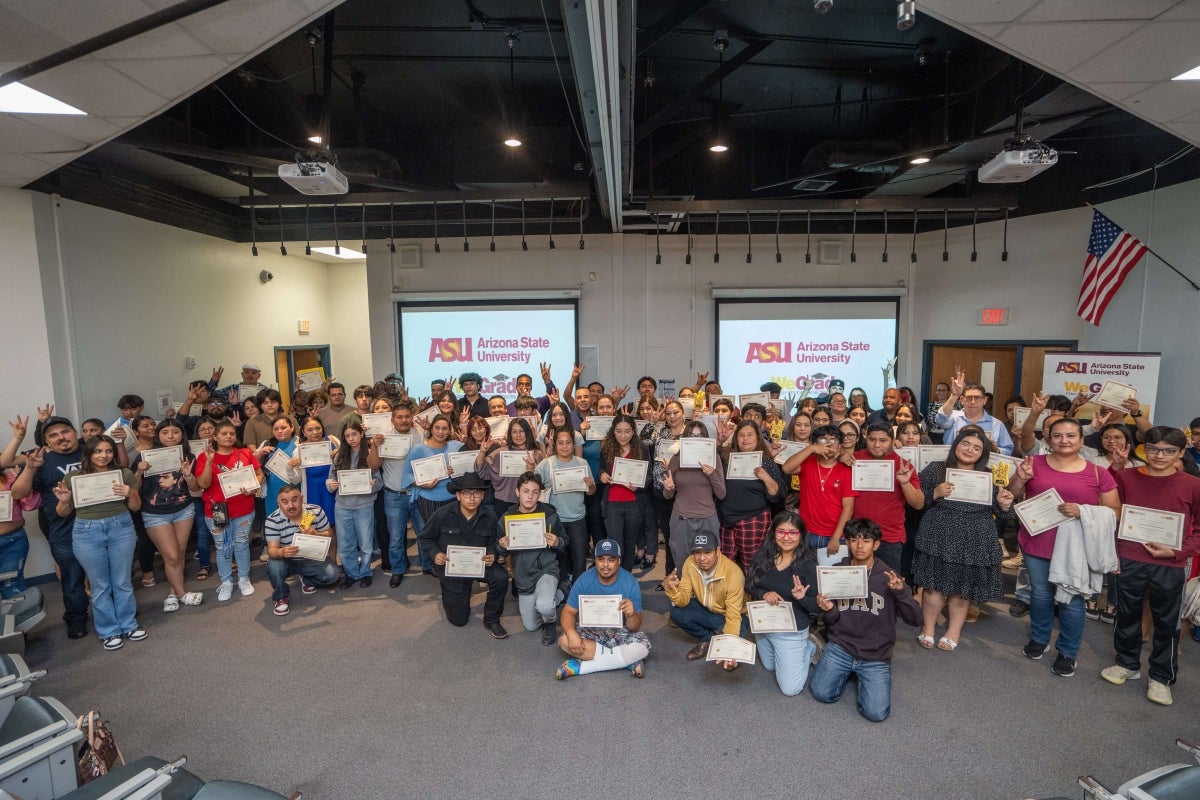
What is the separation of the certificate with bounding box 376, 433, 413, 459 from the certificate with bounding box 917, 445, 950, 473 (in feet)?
13.6

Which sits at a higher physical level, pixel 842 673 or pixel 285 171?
pixel 285 171

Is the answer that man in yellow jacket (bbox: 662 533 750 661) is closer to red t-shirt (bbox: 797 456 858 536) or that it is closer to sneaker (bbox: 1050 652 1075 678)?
red t-shirt (bbox: 797 456 858 536)

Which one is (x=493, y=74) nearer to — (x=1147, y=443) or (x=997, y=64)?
(x=997, y=64)

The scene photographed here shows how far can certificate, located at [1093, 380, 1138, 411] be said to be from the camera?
4.41 m

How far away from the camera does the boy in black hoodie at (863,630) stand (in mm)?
3297

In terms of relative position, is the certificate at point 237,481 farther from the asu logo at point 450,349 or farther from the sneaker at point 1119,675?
the sneaker at point 1119,675

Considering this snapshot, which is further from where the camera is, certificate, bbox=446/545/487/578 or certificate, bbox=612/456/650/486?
certificate, bbox=612/456/650/486

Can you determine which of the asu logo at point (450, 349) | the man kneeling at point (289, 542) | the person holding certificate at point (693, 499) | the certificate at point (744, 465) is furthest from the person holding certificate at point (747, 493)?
the asu logo at point (450, 349)

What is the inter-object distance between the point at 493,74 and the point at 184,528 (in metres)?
5.31

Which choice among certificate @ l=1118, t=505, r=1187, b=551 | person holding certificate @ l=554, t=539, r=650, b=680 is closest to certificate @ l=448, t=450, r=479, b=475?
person holding certificate @ l=554, t=539, r=650, b=680

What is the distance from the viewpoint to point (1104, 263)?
6195 millimetres

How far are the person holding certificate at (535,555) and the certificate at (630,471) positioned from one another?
23.5 inches

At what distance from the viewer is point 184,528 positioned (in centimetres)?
459

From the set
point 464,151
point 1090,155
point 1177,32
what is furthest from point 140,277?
point 1090,155
